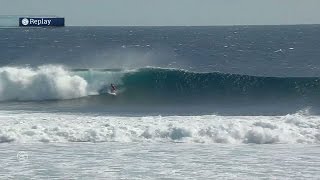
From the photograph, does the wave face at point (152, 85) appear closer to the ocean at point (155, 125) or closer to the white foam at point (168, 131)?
the ocean at point (155, 125)

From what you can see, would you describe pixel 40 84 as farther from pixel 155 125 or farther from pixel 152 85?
pixel 155 125

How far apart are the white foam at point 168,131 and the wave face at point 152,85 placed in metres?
9.15

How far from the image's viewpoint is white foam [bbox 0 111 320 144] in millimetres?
19828

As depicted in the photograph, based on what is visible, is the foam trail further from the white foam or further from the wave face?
the white foam

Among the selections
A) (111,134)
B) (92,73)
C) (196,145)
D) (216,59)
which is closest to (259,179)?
(196,145)

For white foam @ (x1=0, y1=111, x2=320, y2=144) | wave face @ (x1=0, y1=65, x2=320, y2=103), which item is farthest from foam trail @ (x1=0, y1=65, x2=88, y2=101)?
white foam @ (x1=0, y1=111, x2=320, y2=144)

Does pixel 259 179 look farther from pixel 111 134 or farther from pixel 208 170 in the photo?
pixel 111 134

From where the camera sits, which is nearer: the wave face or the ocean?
the ocean

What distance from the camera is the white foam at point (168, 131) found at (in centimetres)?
1983

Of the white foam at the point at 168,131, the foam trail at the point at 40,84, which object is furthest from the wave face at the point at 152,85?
the white foam at the point at 168,131

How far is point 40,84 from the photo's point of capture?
3353 centimetres

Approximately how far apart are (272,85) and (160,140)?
14.1 metres

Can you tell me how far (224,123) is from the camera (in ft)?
69.4

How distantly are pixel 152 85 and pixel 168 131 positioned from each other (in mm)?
13099
